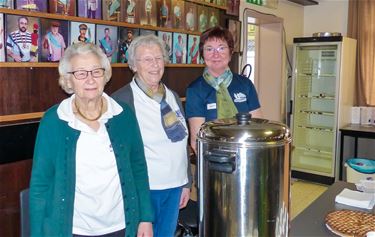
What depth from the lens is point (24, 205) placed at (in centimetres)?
151

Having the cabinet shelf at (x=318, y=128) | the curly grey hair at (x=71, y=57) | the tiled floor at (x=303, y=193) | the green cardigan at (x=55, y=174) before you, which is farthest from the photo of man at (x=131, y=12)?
the cabinet shelf at (x=318, y=128)

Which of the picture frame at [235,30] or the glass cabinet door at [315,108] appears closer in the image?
the picture frame at [235,30]

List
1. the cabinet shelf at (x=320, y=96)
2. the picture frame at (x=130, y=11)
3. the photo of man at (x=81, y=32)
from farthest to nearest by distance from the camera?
the cabinet shelf at (x=320, y=96)
the picture frame at (x=130, y=11)
the photo of man at (x=81, y=32)

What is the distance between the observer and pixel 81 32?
2.03 meters

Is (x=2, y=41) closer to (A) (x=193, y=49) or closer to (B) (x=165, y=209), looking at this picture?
(B) (x=165, y=209)

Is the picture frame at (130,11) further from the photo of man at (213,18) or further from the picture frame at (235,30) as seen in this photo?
the picture frame at (235,30)

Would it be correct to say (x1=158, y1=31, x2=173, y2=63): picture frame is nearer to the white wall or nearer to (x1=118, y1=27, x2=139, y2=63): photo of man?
(x1=118, y1=27, x2=139, y2=63): photo of man

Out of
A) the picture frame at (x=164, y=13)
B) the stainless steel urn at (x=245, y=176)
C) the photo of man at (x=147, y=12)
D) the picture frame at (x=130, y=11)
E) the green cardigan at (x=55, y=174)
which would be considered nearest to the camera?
the stainless steel urn at (x=245, y=176)

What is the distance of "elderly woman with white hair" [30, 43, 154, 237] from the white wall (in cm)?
411

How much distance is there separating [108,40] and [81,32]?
0.64 feet

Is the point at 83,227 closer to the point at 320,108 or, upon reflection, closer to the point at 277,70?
the point at 277,70

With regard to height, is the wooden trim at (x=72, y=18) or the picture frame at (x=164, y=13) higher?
the picture frame at (x=164, y=13)

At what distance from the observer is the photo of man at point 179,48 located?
106 inches

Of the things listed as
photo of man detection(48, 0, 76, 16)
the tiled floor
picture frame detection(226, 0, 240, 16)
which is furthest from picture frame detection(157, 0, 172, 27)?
the tiled floor
